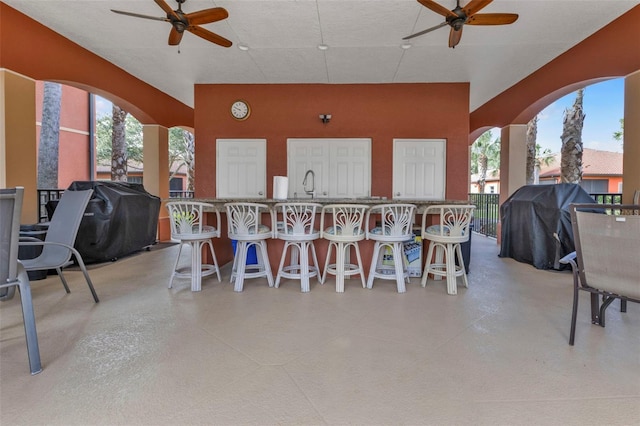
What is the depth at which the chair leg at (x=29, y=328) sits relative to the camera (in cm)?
179

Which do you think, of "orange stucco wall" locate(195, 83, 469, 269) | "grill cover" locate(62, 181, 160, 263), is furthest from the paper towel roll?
"grill cover" locate(62, 181, 160, 263)

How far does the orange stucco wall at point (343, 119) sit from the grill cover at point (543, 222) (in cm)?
97

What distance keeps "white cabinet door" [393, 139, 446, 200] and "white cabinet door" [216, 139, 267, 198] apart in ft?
8.14

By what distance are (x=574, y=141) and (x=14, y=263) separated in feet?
29.0

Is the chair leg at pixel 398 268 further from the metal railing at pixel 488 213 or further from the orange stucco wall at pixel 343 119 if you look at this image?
the metal railing at pixel 488 213

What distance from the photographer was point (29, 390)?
163 centimetres

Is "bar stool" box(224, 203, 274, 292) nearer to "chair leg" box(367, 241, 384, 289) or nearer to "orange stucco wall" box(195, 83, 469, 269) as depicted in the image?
"chair leg" box(367, 241, 384, 289)

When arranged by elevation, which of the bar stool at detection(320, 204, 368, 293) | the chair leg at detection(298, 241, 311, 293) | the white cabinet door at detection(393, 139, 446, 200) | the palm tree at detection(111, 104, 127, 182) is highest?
the palm tree at detection(111, 104, 127, 182)

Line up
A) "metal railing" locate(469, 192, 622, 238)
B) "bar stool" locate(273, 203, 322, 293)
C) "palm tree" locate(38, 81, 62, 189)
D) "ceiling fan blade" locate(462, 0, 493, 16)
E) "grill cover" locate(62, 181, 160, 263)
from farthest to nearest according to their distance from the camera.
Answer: "metal railing" locate(469, 192, 622, 238)
"palm tree" locate(38, 81, 62, 189)
"grill cover" locate(62, 181, 160, 263)
"bar stool" locate(273, 203, 322, 293)
"ceiling fan blade" locate(462, 0, 493, 16)

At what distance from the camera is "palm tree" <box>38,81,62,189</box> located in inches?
260

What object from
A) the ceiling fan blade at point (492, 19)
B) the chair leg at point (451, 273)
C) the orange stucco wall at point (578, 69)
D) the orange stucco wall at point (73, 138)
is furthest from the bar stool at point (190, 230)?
the orange stucco wall at point (73, 138)

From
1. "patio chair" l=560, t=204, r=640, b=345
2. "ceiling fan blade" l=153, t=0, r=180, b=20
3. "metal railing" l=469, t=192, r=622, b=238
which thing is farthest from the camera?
"metal railing" l=469, t=192, r=622, b=238

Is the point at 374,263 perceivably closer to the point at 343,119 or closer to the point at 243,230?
the point at 243,230

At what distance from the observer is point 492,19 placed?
3002mm
